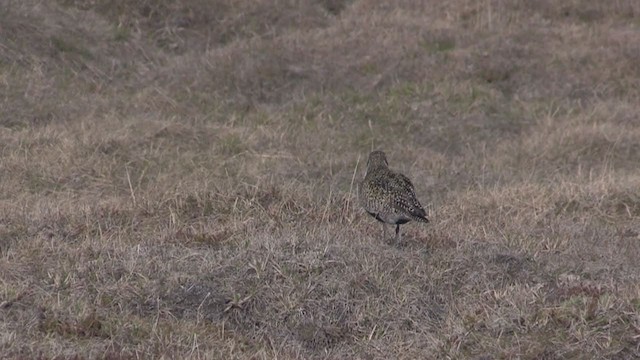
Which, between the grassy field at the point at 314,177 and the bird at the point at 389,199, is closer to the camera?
the grassy field at the point at 314,177

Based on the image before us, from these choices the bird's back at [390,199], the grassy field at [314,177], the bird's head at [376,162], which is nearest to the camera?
the grassy field at [314,177]

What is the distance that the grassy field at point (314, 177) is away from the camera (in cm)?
602

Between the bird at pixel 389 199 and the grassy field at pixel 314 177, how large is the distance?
0.22m

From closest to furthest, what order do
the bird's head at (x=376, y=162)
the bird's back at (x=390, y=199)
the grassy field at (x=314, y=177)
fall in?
1. the grassy field at (x=314, y=177)
2. the bird's back at (x=390, y=199)
3. the bird's head at (x=376, y=162)

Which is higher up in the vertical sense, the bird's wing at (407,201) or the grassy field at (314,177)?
the bird's wing at (407,201)

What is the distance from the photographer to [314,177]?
1163cm

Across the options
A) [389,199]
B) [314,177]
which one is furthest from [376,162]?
[314,177]

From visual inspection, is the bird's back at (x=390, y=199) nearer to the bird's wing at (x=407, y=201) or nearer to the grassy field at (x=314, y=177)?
the bird's wing at (x=407, y=201)

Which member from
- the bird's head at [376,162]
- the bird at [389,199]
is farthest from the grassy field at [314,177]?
the bird's head at [376,162]

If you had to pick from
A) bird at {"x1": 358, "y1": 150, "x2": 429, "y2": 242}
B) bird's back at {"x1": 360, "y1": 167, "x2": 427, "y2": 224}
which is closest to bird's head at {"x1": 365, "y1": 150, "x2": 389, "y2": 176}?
bird at {"x1": 358, "y1": 150, "x2": 429, "y2": 242}

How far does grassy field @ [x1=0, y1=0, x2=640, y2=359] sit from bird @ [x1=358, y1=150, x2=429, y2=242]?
216 mm

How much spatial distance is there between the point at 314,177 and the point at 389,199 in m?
4.42

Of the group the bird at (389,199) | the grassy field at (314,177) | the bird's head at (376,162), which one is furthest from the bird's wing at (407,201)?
the bird's head at (376,162)

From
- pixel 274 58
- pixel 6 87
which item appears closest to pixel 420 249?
pixel 6 87
